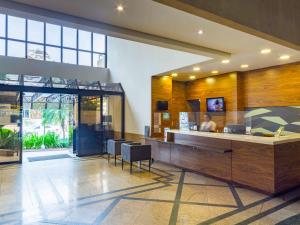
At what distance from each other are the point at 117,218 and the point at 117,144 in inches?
156

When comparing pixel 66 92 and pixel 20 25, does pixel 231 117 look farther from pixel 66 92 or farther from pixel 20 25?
pixel 20 25

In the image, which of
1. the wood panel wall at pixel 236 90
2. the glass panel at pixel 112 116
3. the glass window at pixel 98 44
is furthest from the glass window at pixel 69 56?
the wood panel wall at pixel 236 90

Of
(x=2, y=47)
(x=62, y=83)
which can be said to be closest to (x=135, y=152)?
(x=62, y=83)

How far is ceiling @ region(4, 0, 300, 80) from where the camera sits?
3.34 metres

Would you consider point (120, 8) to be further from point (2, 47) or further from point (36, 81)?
point (2, 47)

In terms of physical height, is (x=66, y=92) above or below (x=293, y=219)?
above

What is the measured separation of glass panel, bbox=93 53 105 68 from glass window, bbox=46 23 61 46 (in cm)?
164

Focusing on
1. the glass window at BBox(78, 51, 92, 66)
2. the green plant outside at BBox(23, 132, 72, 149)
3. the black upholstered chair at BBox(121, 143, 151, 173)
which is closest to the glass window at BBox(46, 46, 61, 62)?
the glass window at BBox(78, 51, 92, 66)

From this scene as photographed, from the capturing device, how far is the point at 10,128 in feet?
25.0

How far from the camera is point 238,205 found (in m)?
4.01

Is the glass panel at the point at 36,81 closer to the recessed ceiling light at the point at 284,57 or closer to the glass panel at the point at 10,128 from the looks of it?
the glass panel at the point at 10,128

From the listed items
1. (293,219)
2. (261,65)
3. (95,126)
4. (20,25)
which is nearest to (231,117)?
(261,65)

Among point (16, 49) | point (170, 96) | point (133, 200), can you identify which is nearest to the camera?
point (133, 200)

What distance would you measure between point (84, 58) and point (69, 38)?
1077mm
